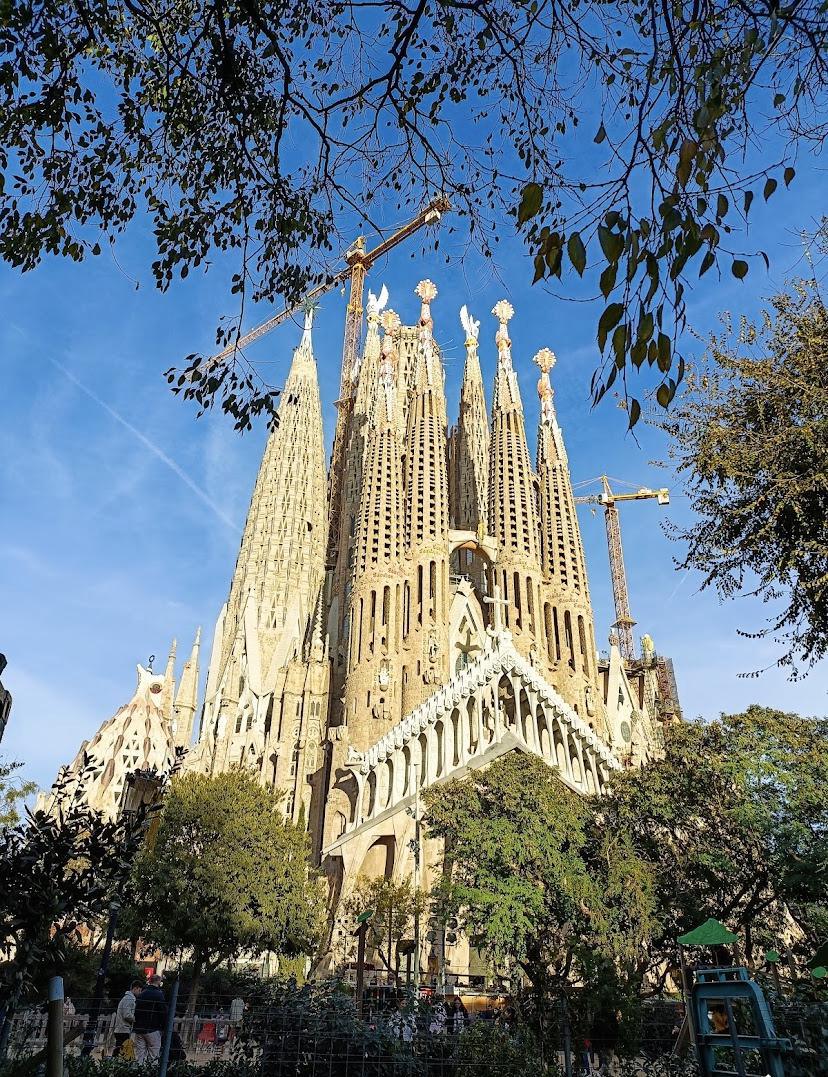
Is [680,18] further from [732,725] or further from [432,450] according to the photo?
[432,450]

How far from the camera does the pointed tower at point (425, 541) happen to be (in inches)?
1283

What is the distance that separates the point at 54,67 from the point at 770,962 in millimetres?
19069

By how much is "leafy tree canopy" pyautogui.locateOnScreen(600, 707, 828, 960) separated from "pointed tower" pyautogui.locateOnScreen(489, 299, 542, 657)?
52.2 ft

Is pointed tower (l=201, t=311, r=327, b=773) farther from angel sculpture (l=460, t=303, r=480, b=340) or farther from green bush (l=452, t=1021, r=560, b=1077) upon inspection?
green bush (l=452, t=1021, r=560, b=1077)

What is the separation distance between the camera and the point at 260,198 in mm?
7059

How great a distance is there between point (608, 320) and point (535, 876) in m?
14.3

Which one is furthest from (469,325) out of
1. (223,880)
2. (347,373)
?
(223,880)

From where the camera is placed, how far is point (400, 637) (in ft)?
110

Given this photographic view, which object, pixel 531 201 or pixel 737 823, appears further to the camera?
pixel 737 823

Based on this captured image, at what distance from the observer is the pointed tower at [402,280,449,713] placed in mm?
32597

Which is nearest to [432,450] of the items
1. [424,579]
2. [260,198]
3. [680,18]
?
[424,579]

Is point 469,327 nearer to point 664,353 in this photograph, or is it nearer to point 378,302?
point 378,302

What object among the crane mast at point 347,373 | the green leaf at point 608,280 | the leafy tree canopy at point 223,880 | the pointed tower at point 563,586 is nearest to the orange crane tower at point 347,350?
the crane mast at point 347,373

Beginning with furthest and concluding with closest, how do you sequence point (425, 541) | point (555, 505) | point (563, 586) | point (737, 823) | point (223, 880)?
point (555, 505), point (563, 586), point (425, 541), point (223, 880), point (737, 823)
